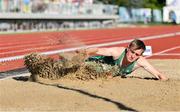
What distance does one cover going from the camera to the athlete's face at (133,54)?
9.76 m

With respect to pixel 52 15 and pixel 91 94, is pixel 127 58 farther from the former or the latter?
pixel 52 15

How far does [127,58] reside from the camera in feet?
32.5

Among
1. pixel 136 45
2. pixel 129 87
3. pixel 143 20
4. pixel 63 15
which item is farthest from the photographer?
pixel 143 20

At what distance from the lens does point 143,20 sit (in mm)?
69500

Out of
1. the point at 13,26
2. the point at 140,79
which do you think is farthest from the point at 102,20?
the point at 140,79

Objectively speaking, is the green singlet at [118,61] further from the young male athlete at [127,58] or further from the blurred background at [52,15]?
the blurred background at [52,15]

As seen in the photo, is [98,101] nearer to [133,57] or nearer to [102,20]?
[133,57]

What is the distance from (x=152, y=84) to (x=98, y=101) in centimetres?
185

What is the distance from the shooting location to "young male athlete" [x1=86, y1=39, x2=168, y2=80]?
976cm

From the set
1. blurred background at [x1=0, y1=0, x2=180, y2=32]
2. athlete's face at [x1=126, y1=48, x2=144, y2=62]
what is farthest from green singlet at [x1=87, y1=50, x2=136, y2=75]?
blurred background at [x1=0, y1=0, x2=180, y2=32]

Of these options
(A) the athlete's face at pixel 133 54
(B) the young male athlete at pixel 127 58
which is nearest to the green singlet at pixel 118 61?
(B) the young male athlete at pixel 127 58

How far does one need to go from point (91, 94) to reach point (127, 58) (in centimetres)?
187

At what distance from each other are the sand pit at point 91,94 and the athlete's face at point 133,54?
1.15 ft

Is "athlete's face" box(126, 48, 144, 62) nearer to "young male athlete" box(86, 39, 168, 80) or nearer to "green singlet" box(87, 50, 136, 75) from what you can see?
"young male athlete" box(86, 39, 168, 80)
